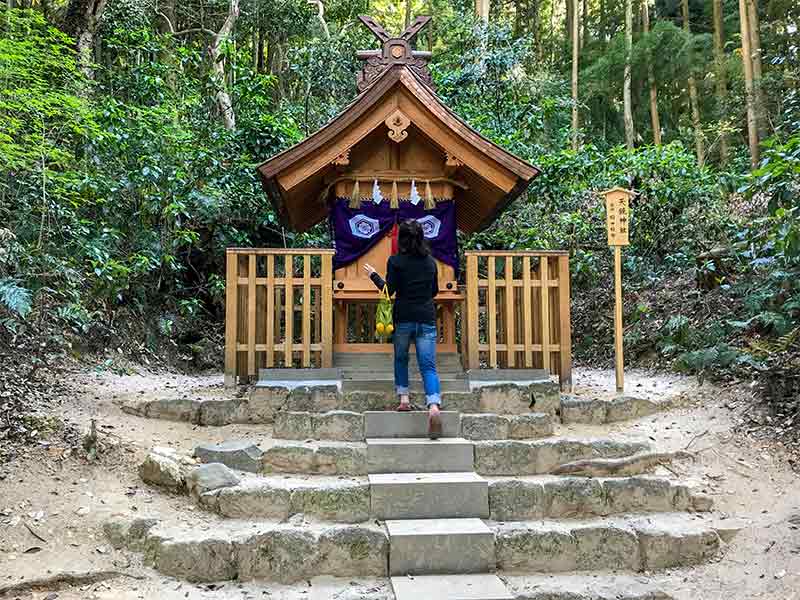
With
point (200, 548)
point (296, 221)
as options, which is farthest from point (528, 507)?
point (296, 221)

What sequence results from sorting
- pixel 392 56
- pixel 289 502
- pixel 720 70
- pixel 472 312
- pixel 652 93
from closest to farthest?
pixel 289 502, pixel 472 312, pixel 392 56, pixel 720 70, pixel 652 93

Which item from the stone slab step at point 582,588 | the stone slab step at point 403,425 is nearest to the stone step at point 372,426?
the stone slab step at point 403,425

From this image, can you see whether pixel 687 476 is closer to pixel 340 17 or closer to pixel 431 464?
pixel 431 464

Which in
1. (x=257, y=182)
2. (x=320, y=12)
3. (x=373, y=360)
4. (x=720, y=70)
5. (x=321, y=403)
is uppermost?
(x=320, y=12)

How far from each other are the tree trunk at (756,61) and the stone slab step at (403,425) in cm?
1120

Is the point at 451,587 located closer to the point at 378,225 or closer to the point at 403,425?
the point at 403,425

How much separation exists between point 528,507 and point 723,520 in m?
1.44

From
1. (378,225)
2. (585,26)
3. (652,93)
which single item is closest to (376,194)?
(378,225)

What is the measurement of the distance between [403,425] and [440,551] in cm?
156

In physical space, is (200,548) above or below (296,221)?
below

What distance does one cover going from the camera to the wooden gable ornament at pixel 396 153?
6.81 m

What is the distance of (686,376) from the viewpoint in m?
7.57

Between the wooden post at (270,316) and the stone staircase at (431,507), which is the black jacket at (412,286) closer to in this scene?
the stone staircase at (431,507)

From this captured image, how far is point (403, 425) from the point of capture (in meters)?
5.44
